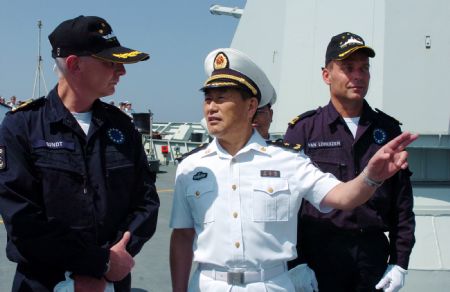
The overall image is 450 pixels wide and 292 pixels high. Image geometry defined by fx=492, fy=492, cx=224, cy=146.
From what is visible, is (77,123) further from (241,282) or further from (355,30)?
(355,30)

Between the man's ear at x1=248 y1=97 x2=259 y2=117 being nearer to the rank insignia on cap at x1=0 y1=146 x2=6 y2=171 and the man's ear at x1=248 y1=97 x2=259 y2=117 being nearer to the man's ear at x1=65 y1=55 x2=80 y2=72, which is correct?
the man's ear at x1=65 y1=55 x2=80 y2=72

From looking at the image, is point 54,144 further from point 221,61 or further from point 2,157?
point 221,61

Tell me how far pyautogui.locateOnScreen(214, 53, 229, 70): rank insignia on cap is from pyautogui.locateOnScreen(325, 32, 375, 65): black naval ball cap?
55cm

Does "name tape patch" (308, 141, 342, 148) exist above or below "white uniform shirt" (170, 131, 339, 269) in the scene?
above

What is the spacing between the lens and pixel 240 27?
19.7ft

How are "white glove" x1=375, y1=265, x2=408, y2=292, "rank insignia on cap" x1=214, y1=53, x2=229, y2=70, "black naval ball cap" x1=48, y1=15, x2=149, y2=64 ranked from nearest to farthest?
1. "black naval ball cap" x1=48, y1=15, x2=149, y2=64
2. "rank insignia on cap" x1=214, y1=53, x2=229, y2=70
3. "white glove" x1=375, y1=265, x2=408, y2=292

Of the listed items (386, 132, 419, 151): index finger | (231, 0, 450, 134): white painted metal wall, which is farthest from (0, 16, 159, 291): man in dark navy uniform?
(231, 0, 450, 134): white painted metal wall

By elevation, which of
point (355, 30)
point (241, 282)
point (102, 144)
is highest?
point (355, 30)

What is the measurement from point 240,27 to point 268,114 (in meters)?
3.12

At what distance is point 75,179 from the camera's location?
1607mm

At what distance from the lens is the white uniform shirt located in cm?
168

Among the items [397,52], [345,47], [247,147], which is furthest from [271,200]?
[397,52]

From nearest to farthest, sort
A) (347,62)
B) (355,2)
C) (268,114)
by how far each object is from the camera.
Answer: (347,62), (268,114), (355,2)

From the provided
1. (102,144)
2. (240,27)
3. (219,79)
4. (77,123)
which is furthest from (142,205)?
(240,27)
